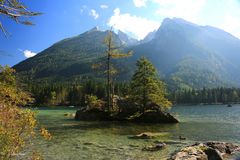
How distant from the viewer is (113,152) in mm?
21922

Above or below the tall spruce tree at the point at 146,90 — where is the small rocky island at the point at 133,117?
below

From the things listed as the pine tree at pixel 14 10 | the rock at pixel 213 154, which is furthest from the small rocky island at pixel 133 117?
the pine tree at pixel 14 10

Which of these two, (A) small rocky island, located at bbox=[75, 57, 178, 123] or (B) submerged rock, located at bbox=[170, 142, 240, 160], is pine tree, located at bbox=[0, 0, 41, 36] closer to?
(B) submerged rock, located at bbox=[170, 142, 240, 160]

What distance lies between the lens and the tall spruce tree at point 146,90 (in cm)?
5088

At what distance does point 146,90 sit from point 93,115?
11.1 meters

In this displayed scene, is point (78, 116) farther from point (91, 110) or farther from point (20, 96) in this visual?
point (20, 96)

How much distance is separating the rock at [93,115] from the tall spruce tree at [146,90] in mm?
6215

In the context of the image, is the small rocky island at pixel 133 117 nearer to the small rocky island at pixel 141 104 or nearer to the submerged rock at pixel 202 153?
the small rocky island at pixel 141 104

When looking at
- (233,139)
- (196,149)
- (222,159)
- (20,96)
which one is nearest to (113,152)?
(196,149)

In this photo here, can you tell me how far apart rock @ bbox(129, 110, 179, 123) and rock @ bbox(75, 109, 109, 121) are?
208 inches

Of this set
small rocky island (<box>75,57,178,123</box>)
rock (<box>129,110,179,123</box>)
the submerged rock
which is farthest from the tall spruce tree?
the submerged rock

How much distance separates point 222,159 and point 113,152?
7.86 meters

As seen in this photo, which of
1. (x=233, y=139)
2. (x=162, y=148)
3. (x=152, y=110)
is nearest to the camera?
(x=162, y=148)

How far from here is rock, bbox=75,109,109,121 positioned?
173ft
